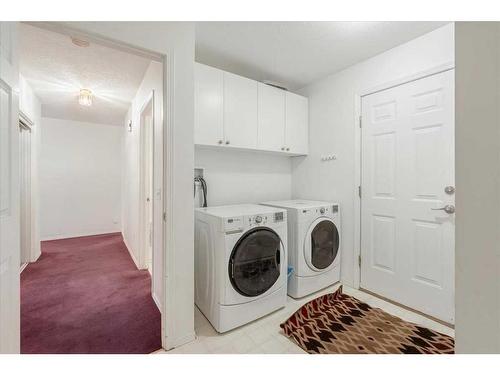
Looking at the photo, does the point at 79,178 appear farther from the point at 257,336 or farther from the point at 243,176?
the point at 257,336

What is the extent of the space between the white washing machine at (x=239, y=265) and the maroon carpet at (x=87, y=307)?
0.48 metres

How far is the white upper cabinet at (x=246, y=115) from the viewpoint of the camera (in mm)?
1952

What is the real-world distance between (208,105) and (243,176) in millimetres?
920

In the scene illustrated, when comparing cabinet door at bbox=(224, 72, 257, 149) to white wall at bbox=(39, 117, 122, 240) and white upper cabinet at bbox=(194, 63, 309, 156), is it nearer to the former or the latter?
white upper cabinet at bbox=(194, 63, 309, 156)

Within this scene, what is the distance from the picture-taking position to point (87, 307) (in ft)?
6.43

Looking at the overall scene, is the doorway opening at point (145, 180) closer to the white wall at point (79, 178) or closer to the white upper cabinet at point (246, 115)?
the white upper cabinet at point (246, 115)

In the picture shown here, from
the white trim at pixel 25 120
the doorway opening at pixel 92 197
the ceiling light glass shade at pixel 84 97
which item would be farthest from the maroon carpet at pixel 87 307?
the ceiling light glass shade at pixel 84 97

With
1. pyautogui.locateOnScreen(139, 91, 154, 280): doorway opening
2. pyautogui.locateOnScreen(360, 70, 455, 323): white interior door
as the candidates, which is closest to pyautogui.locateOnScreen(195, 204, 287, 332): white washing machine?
pyautogui.locateOnScreen(360, 70, 455, 323): white interior door

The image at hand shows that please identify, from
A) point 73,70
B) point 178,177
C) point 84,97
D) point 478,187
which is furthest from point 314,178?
point 84,97

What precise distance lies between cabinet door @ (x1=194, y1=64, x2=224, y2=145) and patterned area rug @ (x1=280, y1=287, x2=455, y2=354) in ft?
5.45

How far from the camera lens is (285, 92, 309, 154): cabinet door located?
2535 mm
